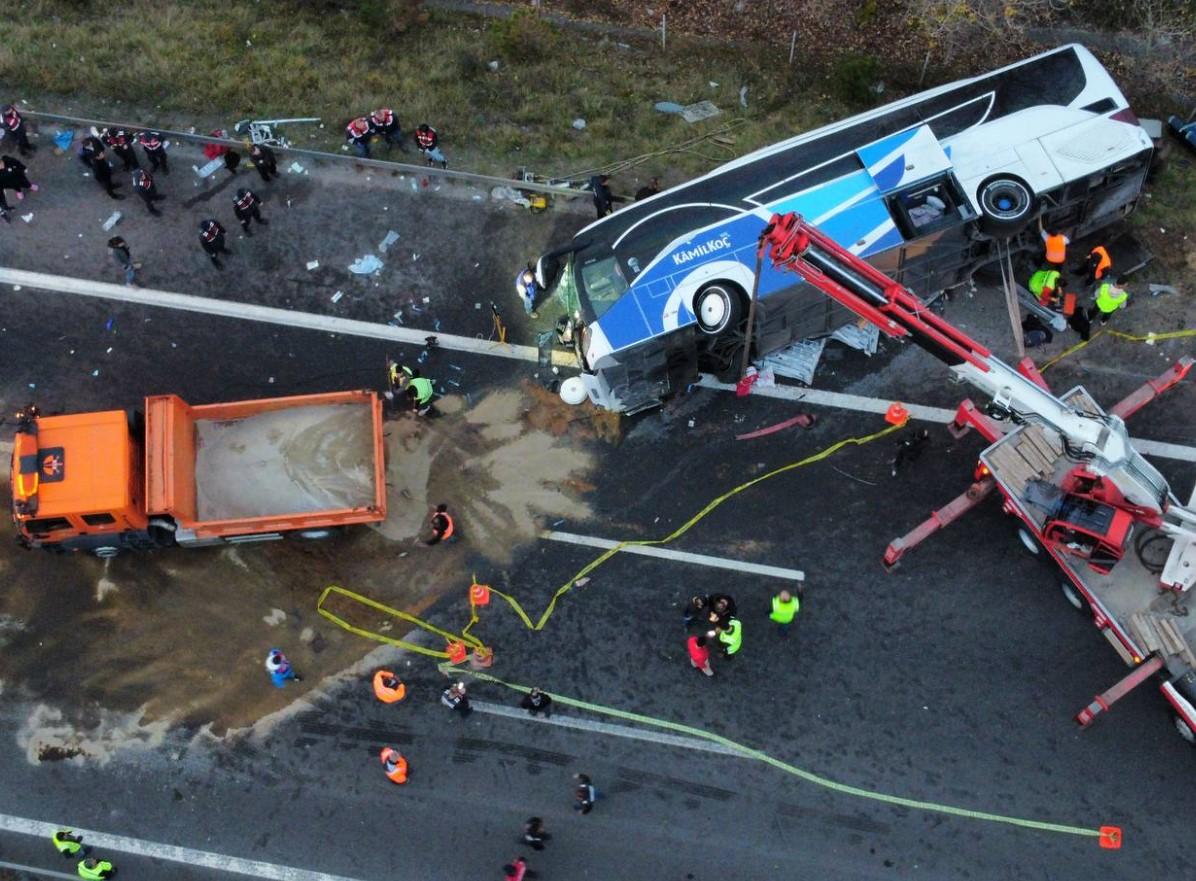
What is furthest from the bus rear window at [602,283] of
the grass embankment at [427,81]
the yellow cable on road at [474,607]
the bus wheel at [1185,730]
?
the bus wheel at [1185,730]

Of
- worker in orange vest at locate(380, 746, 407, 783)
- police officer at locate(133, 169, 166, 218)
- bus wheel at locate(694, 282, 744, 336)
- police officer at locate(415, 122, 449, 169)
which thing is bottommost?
worker in orange vest at locate(380, 746, 407, 783)

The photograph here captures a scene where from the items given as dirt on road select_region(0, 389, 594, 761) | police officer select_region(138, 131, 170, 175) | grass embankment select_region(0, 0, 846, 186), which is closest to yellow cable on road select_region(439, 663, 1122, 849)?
dirt on road select_region(0, 389, 594, 761)

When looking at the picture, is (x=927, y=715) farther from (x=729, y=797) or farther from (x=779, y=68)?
(x=779, y=68)

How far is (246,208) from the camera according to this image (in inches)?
732

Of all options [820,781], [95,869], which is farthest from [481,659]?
[95,869]

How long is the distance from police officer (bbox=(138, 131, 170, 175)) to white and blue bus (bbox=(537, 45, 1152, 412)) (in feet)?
25.3

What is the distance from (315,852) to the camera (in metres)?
15.1

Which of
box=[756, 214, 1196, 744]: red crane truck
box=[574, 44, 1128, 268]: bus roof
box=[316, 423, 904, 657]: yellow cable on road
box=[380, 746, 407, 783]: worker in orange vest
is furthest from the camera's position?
box=[574, 44, 1128, 268]: bus roof

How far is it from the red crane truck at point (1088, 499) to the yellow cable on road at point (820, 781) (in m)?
1.53

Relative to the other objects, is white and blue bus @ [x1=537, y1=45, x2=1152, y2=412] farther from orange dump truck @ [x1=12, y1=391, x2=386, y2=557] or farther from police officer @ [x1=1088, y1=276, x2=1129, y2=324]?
orange dump truck @ [x1=12, y1=391, x2=386, y2=557]

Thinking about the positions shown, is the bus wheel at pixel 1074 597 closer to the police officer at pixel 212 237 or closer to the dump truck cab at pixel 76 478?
the dump truck cab at pixel 76 478

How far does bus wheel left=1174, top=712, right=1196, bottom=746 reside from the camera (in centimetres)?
1466

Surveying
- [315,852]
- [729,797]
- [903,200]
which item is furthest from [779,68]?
[315,852]

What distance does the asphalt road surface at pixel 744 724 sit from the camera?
15.0 metres
